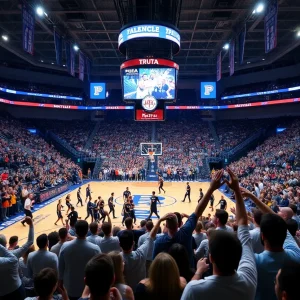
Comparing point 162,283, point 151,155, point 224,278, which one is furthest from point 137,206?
point 224,278

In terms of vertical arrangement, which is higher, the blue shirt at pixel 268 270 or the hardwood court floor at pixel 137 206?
the blue shirt at pixel 268 270

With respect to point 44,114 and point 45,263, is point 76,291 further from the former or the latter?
point 44,114

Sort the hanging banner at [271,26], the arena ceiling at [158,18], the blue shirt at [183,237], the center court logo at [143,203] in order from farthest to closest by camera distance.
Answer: the arena ceiling at [158,18] → the center court logo at [143,203] → the hanging banner at [271,26] → the blue shirt at [183,237]

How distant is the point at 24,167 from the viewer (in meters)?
Answer: 24.4

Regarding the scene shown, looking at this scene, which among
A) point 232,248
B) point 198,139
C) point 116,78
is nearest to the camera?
point 232,248

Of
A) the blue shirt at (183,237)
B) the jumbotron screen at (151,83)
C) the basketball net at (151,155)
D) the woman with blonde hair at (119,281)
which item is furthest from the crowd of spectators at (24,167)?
the woman with blonde hair at (119,281)

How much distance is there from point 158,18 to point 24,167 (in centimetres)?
1855

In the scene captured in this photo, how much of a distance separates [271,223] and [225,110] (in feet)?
140

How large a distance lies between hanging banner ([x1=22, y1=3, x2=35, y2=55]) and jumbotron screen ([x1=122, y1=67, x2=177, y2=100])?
281 inches

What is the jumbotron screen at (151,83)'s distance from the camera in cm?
2125

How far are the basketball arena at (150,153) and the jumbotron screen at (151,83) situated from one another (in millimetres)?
118

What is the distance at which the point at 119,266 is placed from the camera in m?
2.52

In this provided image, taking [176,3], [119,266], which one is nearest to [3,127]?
[176,3]

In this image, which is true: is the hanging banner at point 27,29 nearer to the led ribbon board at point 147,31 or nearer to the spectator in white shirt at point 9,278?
the led ribbon board at point 147,31
